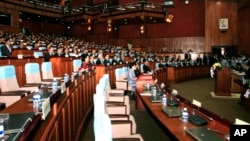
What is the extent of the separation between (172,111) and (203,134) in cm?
89

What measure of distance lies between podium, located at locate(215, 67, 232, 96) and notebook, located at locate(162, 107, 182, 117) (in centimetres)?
611

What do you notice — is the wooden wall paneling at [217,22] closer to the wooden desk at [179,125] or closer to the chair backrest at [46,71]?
the chair backrest at [46,71]

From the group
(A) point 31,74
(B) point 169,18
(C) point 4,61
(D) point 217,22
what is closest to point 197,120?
(A) point 31,74

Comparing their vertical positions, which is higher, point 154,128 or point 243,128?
point 243,128

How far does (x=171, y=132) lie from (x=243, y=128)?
72 cm

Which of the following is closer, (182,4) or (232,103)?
(232,103)

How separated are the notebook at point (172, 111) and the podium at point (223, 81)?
6112 mm

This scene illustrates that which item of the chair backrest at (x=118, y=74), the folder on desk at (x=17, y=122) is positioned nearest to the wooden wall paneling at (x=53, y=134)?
the folder on desk at (x=17, y=122)

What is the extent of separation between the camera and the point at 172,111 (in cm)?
306

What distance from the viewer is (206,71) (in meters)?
15.1

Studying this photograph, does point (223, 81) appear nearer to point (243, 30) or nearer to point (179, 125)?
point (179, 125)

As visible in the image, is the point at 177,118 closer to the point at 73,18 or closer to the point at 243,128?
the point at 243,128

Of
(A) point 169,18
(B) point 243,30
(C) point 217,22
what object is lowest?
(B) point 243,30

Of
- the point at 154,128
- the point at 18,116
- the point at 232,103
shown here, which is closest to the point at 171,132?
the point at 18,116
